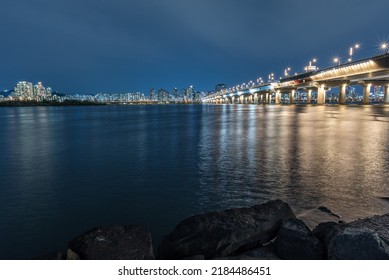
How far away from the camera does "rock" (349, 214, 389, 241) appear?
6.95 metres

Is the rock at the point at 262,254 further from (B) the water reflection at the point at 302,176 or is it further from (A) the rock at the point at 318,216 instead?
(B) the water reflection at the point at 302,176

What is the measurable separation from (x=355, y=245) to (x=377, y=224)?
8.48 ft

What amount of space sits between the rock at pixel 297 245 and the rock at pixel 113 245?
2.72 meters

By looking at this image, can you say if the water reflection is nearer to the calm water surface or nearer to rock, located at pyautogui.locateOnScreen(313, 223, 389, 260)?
the calm water surface

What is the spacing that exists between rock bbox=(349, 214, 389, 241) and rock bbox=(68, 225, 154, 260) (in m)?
5.11

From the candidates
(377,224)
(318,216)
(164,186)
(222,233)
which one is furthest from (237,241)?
(164,186)

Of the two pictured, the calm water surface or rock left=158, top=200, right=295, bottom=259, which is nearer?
rock left=158, top=200, right=295, bottom=259

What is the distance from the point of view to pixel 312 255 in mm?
5762

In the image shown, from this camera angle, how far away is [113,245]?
223 inches

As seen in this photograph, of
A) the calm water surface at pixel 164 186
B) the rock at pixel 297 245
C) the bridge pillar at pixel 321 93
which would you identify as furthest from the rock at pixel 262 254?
the bridge pillar at pixel 321 93

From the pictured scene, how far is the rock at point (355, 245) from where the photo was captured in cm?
530

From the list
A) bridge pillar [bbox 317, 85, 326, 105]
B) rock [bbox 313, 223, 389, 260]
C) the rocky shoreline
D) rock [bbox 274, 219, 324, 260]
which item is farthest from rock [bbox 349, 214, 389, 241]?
bridge pillar [bbox 317, 85, 326, 105]

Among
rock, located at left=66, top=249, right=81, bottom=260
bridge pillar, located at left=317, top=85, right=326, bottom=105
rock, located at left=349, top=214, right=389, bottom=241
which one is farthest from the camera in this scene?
bridge pillar, located at left=317, top=85, right=326, bottom=105
